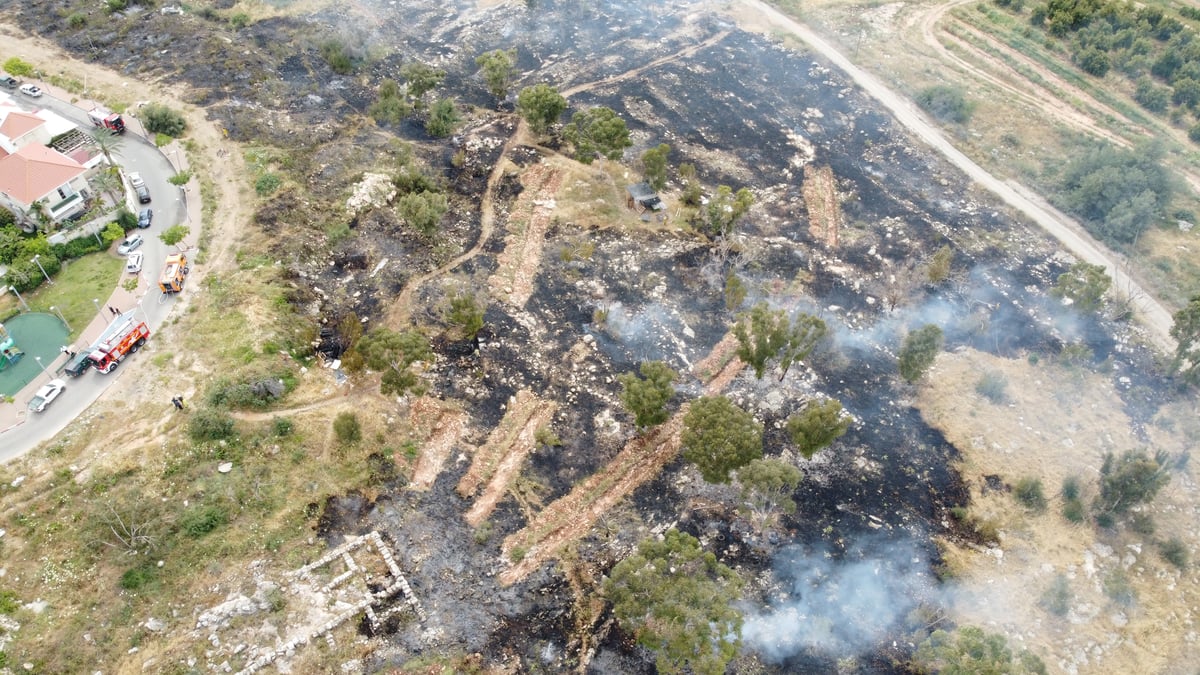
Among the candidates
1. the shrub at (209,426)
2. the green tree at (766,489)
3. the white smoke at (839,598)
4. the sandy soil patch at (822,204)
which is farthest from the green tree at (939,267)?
the shrub at (209,426)

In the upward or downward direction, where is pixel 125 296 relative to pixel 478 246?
upward

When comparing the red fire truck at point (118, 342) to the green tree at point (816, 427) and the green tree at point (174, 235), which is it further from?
the green tree at point (816, 427)

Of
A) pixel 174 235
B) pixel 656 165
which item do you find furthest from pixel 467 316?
pixel 174 235

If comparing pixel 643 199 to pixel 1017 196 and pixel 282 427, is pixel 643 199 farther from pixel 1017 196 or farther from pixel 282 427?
pixel 1017 196

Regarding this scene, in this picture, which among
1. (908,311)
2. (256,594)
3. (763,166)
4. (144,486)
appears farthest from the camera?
(763,166)

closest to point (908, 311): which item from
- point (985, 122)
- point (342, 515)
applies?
point (985, 122)

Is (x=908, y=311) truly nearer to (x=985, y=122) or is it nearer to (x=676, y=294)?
(x=676, y=294)
